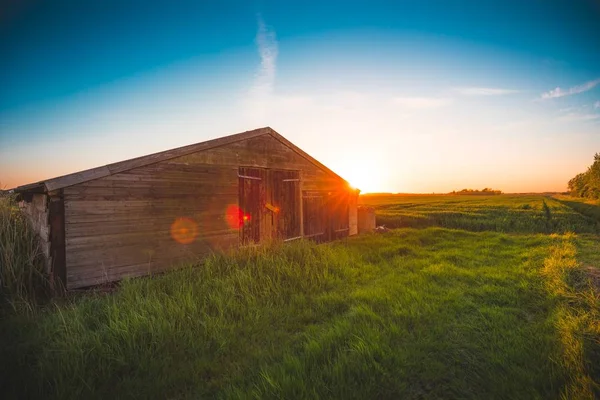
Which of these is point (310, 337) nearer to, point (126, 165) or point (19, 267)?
point (126, 165)

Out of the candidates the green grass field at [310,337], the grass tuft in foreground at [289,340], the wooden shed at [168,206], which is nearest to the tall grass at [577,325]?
the green grass field at [310,337]

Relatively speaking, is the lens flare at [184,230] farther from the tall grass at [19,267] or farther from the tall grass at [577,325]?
the tall grass at [577,325]

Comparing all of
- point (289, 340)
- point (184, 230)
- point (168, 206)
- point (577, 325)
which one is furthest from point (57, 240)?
point (577, 325)

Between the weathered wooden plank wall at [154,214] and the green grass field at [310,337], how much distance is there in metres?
0.92

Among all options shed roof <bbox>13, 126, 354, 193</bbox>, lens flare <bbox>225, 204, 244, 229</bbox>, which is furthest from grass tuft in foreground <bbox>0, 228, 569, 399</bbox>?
shed roof <bbox>13, 126, 354, 193</bbox>

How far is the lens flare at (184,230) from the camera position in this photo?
7.39m

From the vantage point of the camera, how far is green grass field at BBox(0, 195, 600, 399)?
304cm

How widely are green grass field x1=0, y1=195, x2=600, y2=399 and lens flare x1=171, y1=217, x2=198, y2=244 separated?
1.28m

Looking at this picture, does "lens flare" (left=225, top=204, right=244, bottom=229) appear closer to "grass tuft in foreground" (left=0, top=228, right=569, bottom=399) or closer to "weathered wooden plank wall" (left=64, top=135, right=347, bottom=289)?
"weathered wooden plank wall" (left=64, top=135, right=347, bottom=289)

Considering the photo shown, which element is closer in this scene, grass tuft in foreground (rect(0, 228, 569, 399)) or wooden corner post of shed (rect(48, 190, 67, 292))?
grass tuft in foreground (rect(0, 228, 569, 399))

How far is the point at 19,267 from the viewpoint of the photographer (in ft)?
18.3

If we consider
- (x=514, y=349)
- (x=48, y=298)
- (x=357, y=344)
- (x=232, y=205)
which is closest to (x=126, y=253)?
(x=48, y=298)

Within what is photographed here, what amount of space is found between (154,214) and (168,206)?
1.31 feet

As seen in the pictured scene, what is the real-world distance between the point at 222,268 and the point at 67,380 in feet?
11.9
